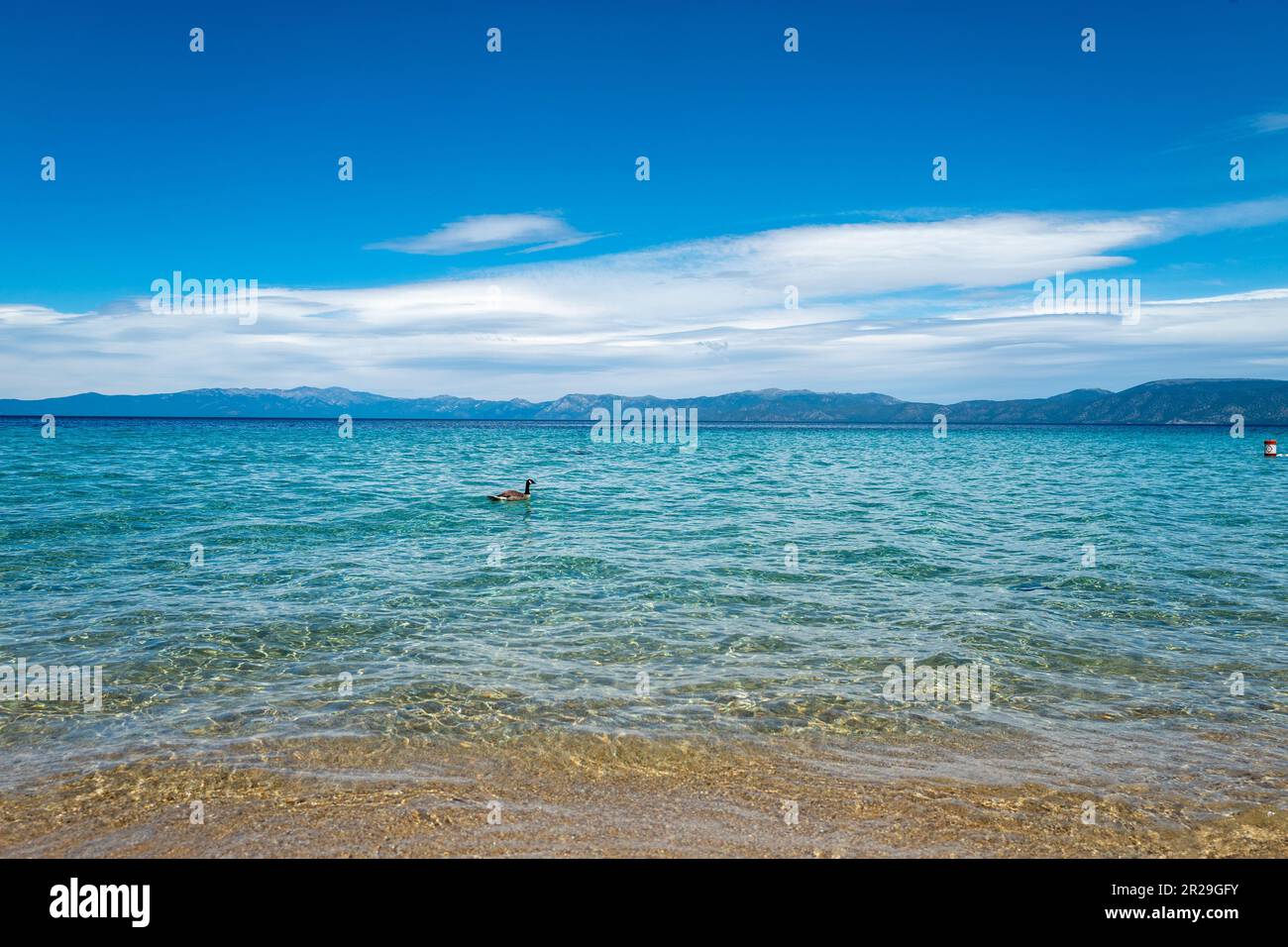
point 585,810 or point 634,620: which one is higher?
point 634,620

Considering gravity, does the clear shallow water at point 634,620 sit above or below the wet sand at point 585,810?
above

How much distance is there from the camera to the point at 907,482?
168ft

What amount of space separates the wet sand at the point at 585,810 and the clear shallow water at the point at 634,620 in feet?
3.01

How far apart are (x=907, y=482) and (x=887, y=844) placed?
46.6 m

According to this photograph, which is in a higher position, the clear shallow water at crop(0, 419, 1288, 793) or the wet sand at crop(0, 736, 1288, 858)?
the clear shallow water at crop(0, 419, 1288, 793)

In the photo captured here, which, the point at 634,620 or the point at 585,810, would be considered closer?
the point at 585,810

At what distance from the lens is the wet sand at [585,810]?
7387mm

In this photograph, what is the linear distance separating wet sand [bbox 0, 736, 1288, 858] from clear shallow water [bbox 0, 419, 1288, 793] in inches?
36.1

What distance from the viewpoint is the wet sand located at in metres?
7.39

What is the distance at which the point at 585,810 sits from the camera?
8.17 meters

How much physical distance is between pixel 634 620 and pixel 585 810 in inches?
296

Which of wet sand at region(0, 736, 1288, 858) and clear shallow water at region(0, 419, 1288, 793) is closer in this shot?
wet sand at region(0, 736, 1288, 858)

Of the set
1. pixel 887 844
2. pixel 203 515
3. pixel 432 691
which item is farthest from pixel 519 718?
pixel 203 515
